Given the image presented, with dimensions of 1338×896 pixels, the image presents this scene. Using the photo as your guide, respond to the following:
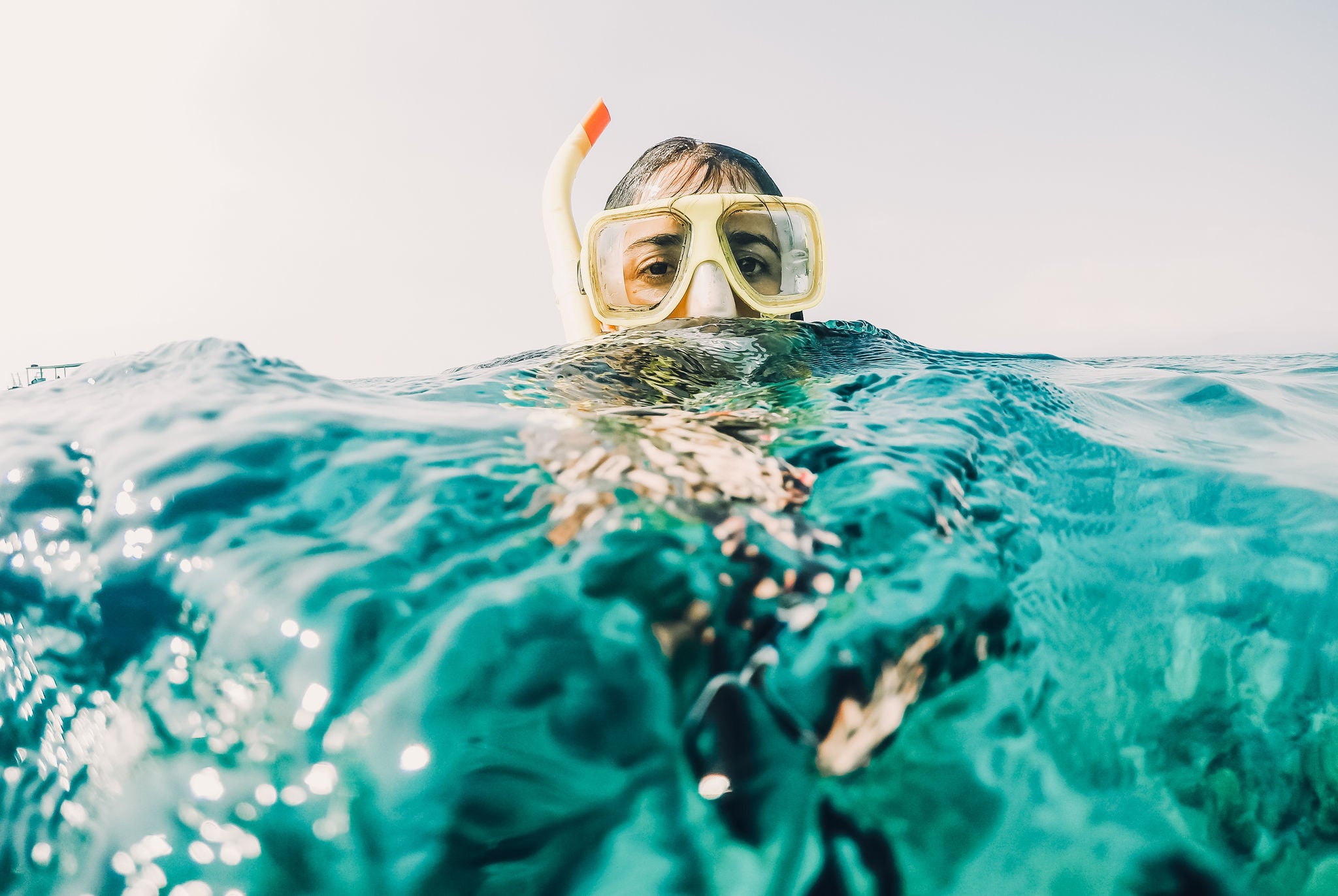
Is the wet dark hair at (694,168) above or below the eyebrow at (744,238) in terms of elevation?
above

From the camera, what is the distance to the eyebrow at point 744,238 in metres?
3.40

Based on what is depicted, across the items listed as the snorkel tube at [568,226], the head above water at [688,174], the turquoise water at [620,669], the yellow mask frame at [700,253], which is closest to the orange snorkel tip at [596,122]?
the snorkel tube at [568,226]

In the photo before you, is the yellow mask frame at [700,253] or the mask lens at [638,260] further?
the mask lens at [638,260]

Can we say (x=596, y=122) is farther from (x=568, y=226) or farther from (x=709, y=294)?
(x=709, y=294)

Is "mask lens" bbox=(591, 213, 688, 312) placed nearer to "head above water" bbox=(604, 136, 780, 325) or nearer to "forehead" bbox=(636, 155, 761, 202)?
"head above water" bbox=(604, 136, 780, 325)

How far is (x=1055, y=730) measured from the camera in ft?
2.78

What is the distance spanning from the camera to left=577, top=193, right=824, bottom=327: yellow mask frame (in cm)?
321

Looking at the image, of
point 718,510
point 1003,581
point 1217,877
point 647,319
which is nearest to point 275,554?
point 718,510

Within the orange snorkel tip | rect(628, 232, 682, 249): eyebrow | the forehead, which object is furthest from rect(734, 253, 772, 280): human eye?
the orange snorkel tip

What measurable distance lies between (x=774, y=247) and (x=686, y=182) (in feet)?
2.64

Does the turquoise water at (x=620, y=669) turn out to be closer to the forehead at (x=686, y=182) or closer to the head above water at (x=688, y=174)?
the head above water at (x=688, y=174)

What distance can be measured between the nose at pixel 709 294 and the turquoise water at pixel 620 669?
204cm

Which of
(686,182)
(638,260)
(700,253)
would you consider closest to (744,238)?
(700,253)

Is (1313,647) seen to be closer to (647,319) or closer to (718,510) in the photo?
(718,510)
